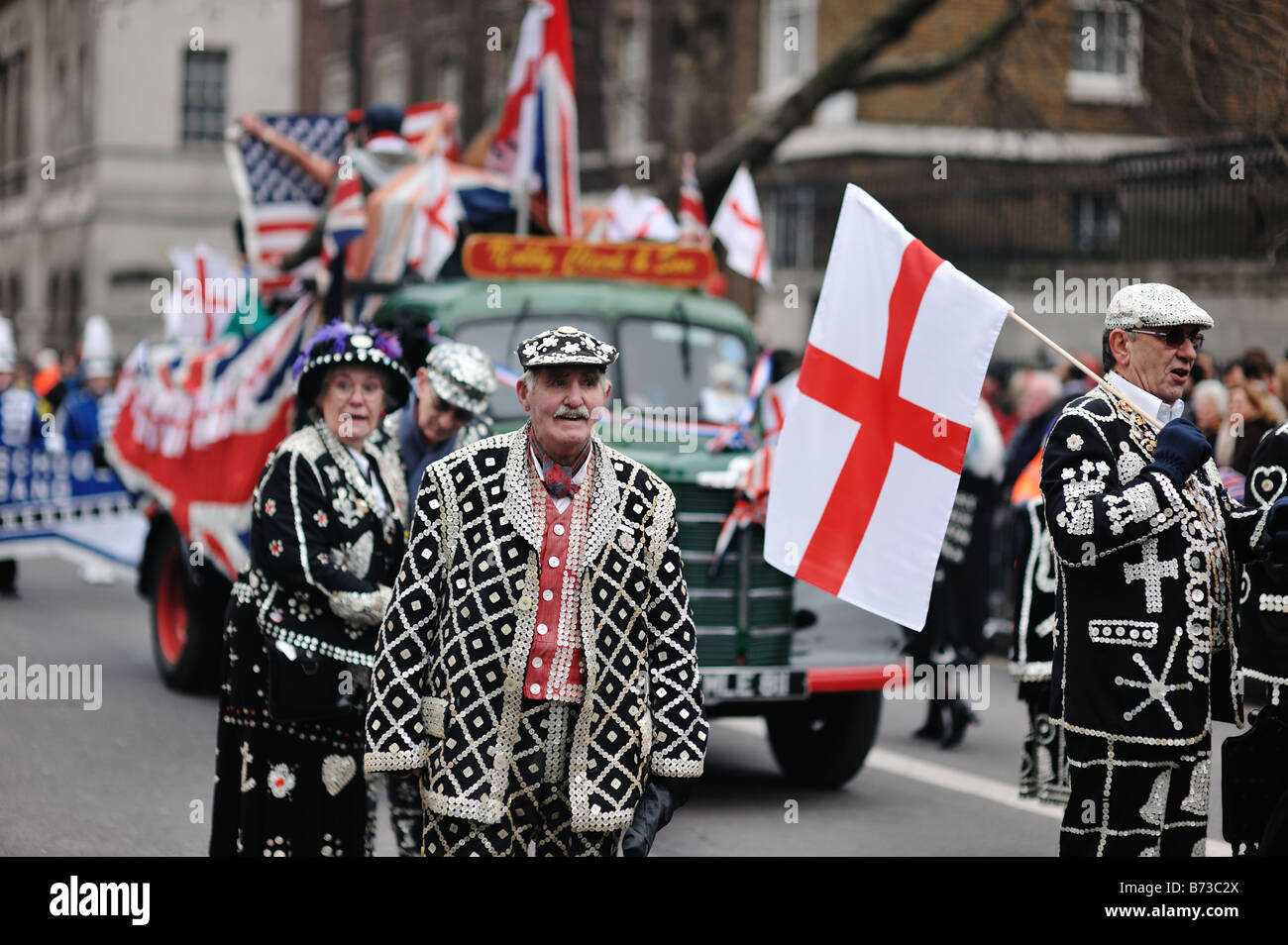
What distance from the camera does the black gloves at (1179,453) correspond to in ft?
15.7

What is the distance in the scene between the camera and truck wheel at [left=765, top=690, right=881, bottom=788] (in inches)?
356

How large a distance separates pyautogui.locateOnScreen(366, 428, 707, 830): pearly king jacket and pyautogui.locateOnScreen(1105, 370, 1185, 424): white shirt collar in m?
1.55

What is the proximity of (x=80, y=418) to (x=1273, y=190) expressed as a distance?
393 inches

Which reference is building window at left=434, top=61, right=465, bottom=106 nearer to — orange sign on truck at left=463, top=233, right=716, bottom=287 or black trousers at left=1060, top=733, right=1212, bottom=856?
orange sign on truck at left=463, top=233, right=716, bottom=287

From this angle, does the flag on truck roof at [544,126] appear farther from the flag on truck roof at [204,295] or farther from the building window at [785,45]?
the building window at [785,45]

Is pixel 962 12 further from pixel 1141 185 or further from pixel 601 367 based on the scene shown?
pixel 601 367

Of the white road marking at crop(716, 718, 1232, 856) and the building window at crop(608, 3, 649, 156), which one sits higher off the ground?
the building window at crop(608, 3, 649, 156)

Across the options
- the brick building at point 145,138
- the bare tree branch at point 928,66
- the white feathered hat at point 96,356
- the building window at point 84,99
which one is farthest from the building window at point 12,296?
the bare tree branch at point 928,66

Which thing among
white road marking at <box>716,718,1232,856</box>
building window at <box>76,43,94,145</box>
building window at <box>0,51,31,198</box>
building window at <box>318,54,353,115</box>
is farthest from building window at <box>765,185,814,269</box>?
building window at <box>0,51,31,198</box>

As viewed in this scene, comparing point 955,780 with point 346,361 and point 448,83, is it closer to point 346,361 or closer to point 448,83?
point 346,361

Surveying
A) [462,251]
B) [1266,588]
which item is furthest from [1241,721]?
[462,251]

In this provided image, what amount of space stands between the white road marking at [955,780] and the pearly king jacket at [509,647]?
456 centimetres

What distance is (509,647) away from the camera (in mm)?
4160

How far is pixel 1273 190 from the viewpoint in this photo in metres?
10.7
